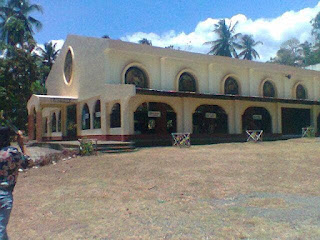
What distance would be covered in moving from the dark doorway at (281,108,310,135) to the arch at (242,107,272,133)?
1.70 metres

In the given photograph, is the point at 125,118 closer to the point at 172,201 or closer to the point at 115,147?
the point at 115,147

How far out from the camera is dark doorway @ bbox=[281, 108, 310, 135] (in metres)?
25.8

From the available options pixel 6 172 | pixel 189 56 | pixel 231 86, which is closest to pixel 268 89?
pixel 231 86

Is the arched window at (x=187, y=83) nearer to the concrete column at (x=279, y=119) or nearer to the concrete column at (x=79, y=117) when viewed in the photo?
the concrete column at (x=79, y=117)

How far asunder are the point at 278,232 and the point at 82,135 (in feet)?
63.2

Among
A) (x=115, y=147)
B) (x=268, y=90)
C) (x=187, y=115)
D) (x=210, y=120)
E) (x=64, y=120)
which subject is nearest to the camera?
(x=115, y=147)

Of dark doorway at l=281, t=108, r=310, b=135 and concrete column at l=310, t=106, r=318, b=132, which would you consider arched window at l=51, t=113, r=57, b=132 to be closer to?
dark doorway at l=281, t=108, r=310, b=135

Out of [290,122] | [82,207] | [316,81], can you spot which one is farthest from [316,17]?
[82,207]

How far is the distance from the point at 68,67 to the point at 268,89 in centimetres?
1490

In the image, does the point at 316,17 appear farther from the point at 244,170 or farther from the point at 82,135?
the point at 244,170

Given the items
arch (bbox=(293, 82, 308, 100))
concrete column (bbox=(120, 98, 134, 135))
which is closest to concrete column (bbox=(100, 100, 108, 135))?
concrete column (bbox=(120, 98, 134, 135))

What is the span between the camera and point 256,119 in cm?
2411

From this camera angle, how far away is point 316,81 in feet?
90.5

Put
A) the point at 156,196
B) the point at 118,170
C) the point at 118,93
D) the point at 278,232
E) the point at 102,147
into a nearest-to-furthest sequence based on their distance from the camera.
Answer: the point at 278,232
the point at 156,196
the point at 118,170
the point at 102,147
the point at 118,93
